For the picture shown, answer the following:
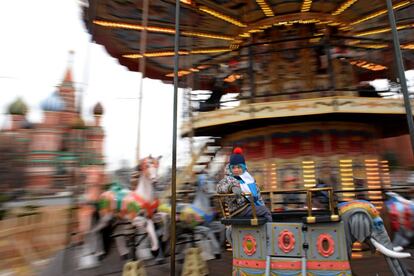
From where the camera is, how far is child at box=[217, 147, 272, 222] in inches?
168

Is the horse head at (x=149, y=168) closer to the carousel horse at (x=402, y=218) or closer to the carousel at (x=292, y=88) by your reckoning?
the carousel at (x=292, y=88)

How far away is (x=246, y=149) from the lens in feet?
32.4

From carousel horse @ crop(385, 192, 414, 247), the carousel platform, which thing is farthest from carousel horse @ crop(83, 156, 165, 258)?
carousel horse @ crop(385, 192, 414, 247)

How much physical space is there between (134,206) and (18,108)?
3.06 m

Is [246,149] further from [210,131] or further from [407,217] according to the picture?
[407,217]

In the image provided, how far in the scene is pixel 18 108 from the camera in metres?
6.53

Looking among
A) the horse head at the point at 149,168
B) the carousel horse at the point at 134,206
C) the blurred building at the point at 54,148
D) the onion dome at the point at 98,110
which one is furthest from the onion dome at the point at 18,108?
the horse head at the point at 149,168

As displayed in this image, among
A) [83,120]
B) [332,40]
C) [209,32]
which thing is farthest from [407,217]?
[209,32]

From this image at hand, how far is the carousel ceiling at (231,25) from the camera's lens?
9219 millimetres

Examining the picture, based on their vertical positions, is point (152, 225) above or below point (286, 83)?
below

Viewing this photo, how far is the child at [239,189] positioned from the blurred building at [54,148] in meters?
2.53

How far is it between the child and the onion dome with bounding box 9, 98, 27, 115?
445 centimetres

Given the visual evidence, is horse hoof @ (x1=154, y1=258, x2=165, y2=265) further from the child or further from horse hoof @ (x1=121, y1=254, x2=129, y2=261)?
the child

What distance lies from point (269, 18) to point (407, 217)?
6498 mm
